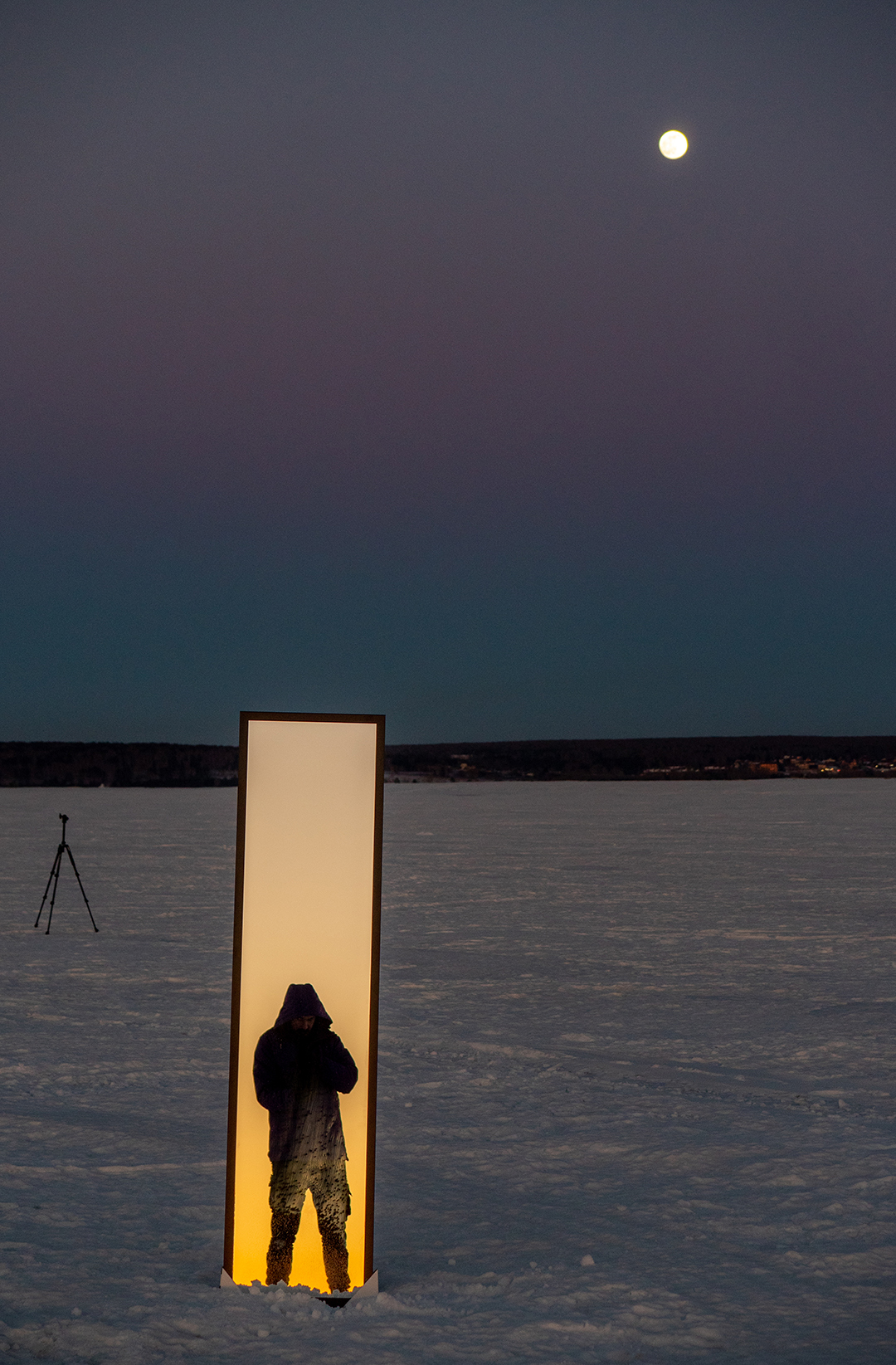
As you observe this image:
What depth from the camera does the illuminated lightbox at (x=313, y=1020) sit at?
4.27m

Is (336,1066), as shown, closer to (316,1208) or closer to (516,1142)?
(316,1208)

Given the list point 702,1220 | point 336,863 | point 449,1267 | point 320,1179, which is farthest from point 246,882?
point 702,1220

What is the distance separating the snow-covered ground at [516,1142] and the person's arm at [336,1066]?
769mm

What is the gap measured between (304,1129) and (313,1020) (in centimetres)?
41

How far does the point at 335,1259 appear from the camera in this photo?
428cm

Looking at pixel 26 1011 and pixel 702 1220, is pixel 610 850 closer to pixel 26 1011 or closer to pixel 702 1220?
pixel 26 1011

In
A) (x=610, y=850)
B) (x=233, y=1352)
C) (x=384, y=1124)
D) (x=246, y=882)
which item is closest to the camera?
(x=233, y=1352)

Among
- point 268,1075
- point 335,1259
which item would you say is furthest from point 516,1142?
point 268,1075

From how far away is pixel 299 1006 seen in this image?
4215mm

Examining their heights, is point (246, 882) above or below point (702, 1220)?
above

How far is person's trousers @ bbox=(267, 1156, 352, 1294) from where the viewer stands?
169 inches

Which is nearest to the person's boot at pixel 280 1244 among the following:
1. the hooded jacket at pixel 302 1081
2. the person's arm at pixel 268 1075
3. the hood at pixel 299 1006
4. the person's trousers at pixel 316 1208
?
the person's trousers at pixel 316 1208

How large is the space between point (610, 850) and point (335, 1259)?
2028 cm

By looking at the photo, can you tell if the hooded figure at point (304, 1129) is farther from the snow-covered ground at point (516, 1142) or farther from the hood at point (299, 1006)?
the snow-covered ground at point (516, 1142)
